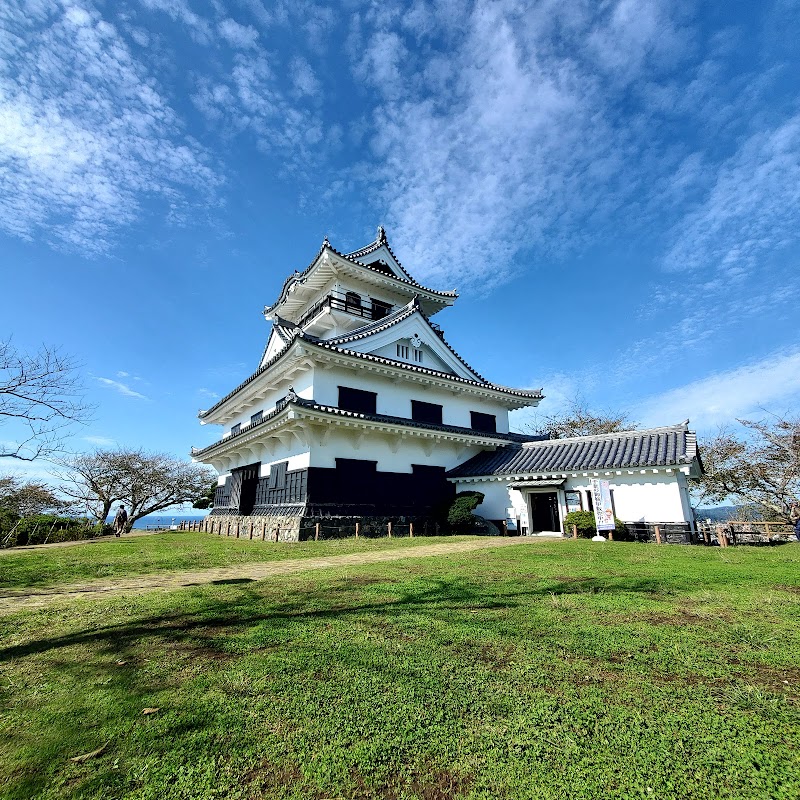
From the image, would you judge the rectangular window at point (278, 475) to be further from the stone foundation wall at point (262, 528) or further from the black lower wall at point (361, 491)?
the stone foundation wall at point (262, 528)

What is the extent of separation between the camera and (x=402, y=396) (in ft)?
65.8

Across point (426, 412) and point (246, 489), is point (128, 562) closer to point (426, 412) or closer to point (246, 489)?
point (246, 489)

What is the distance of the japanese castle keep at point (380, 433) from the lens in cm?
1596

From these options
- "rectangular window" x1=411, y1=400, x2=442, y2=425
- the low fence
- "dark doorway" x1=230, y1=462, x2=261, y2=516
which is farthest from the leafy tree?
the low fence

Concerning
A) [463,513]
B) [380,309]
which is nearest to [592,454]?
[463,513]

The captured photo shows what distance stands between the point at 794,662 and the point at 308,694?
3660 mm

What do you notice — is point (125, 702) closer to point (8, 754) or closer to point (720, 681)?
point (8, 754)

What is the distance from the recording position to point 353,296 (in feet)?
75.6

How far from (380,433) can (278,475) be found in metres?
4.91

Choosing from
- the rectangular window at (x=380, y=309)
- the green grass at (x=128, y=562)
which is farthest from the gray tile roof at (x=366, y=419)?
Result: the rectangular window at (x=380, y=309)

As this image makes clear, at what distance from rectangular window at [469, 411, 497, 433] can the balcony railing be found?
7.80 m

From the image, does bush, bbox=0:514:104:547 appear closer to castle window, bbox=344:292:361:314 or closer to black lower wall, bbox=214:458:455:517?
black lower wall, bbox=214:458:455:517

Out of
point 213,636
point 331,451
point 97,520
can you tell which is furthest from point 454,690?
point 97,520

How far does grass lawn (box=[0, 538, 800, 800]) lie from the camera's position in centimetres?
202
